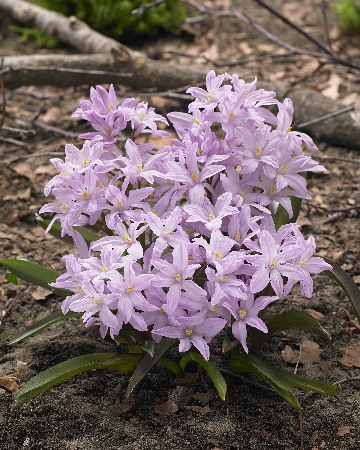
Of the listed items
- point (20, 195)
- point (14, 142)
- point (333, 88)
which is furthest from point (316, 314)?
point (333, 88)

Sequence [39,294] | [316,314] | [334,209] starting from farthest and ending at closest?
[334,209] < [39,294] < [316,314]

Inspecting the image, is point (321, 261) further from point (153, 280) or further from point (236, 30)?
point (236, 30)

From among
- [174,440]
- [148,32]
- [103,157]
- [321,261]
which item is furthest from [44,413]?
[148,32]

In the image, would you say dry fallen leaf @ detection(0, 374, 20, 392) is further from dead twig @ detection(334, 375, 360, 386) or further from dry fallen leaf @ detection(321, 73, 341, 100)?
dry fallen leaf @ detection(321, 73, 341, 100)

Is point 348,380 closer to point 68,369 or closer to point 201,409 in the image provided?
point 201,409

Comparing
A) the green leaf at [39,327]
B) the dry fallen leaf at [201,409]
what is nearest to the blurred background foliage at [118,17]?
the green leaf at [39,327]

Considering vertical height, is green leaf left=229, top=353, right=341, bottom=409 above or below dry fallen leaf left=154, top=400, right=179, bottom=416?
above

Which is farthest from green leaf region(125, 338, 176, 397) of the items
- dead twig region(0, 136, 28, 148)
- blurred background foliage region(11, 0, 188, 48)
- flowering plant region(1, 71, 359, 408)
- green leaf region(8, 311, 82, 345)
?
blurred background foliage region(11, 0, 188, 48)

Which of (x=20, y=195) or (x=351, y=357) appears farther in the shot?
(x=20, y=195)
